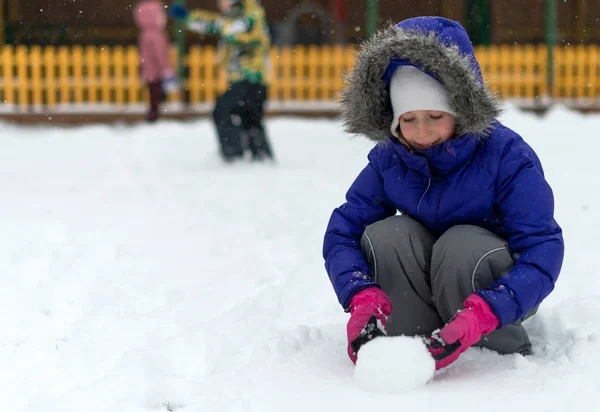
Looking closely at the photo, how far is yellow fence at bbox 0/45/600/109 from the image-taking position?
12609mm

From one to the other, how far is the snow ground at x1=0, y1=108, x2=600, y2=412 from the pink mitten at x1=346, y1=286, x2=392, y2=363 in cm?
13

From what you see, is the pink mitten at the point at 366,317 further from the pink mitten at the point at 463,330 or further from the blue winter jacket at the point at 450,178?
the pink mitten at the point at 463,330

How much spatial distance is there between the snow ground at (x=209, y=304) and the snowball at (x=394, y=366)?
4 cm

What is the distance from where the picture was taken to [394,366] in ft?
8.32

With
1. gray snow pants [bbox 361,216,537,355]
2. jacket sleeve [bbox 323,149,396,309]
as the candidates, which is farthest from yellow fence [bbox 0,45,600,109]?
gray snow pants [bbox 361,216,537,355]

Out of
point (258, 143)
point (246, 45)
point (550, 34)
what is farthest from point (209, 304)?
point (550, 34)

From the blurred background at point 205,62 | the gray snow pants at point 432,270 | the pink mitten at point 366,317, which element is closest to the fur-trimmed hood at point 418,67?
the gray snow pants at point 432,270

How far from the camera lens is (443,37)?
9.22 ft

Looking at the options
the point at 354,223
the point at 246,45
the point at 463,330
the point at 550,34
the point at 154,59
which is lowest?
the point at 463,330

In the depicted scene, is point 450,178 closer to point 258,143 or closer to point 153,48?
point 258,143

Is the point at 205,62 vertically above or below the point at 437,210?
above

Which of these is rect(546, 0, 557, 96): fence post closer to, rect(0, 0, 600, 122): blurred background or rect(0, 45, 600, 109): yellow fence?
rect(0, 0, 600, 122): blurred background

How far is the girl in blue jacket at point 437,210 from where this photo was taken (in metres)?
2.67

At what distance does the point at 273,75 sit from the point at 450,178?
1011cm
